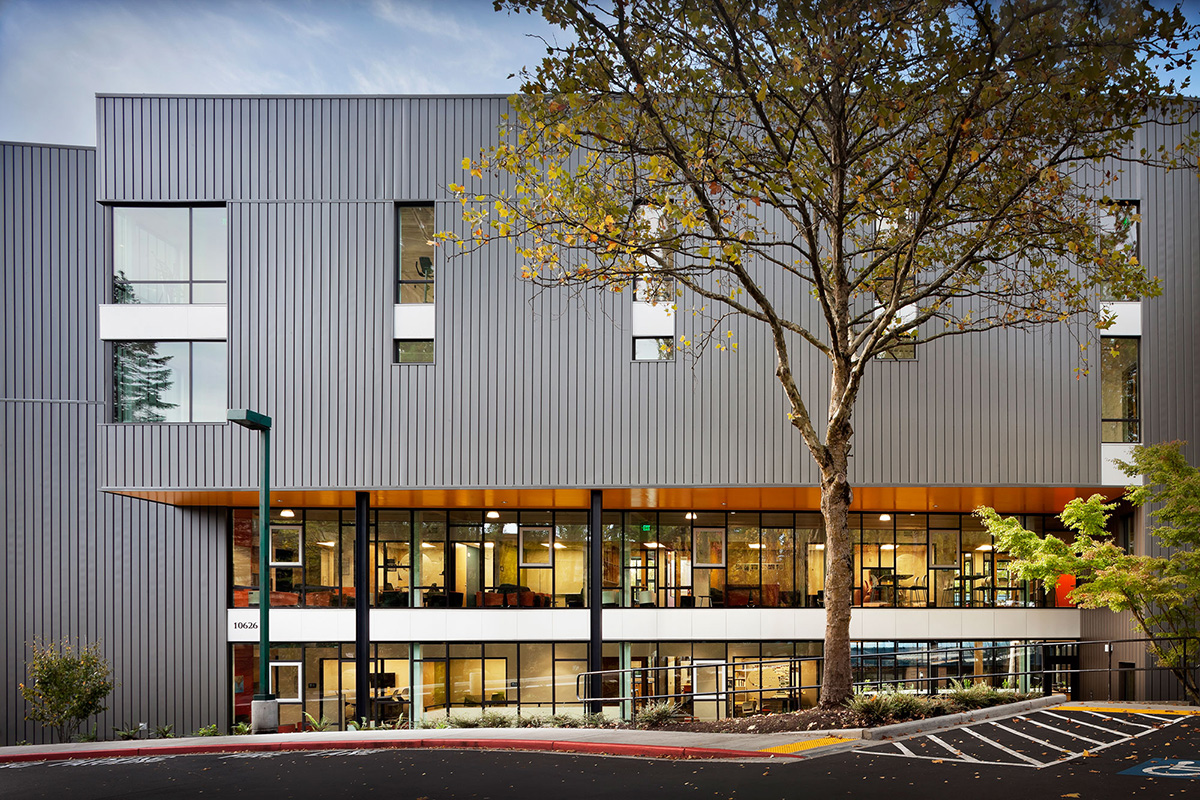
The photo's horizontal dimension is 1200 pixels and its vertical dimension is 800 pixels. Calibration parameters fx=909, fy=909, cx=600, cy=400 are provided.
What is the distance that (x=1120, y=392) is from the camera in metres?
20.2

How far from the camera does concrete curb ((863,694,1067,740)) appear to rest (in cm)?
1215

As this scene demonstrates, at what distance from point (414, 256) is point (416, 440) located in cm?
427

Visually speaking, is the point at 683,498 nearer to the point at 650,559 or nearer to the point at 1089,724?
the point at 650,559

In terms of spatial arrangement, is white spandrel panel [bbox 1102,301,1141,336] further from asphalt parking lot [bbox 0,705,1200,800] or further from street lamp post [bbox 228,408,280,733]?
street lamp post [bbox 228,408,280,733]

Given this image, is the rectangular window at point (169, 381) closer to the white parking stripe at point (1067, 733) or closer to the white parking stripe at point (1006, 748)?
the white parking stripe at point (1006, 748)

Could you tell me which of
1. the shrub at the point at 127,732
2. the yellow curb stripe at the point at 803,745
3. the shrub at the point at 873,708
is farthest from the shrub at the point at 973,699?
the shrub at the point at 127,732

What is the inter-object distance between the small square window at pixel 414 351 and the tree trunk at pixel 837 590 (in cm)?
1020

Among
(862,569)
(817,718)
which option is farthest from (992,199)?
(862,569)

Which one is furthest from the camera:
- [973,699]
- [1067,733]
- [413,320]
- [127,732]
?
[127,732]

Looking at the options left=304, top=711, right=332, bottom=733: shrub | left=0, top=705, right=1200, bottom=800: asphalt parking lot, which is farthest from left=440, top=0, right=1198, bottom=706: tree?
left=304, top=711, right=332, bottom=733: shrub

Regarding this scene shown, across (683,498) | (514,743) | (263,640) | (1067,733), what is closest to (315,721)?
(263,640)

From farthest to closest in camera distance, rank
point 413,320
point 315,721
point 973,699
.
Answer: point 315,721
point 413,320
point 973,699

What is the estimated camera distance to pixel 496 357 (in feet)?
66.5

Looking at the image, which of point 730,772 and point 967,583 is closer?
point 730,772
